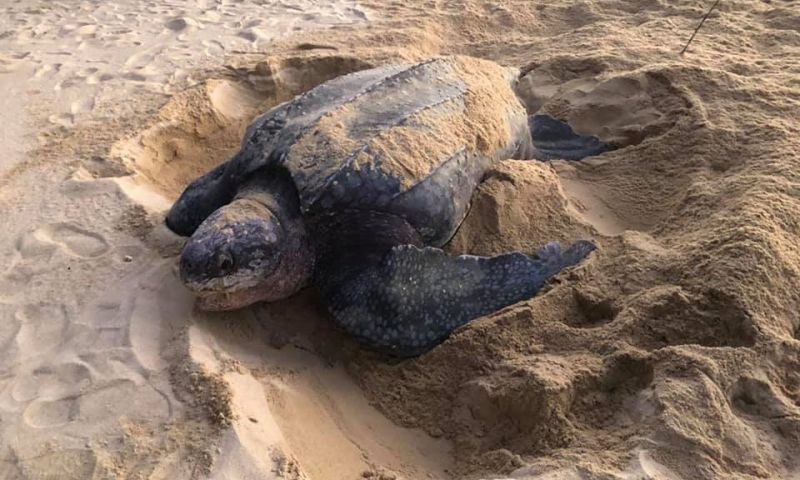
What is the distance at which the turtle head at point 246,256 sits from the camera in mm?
1915

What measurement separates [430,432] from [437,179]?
85 cm

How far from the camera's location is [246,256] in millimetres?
Answer: 1979

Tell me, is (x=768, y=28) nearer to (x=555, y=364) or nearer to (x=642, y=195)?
(x=642, y=195)

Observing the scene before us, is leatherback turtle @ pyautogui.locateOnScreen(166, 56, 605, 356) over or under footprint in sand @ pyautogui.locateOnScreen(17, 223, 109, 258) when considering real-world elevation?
over

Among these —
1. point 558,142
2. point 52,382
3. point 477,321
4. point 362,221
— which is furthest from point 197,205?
point 558,142

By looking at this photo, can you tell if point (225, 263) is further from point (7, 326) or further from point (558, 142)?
point (558, 142)

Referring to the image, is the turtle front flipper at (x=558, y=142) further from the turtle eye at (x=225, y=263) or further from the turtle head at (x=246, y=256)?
the turtle eye at (x=225, y=263)

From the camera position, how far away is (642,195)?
2.47 m

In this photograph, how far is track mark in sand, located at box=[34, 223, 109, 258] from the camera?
7.28 ft

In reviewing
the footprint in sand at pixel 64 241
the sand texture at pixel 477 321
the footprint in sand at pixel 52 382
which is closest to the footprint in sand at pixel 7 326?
the sand texture at pixel 477 321

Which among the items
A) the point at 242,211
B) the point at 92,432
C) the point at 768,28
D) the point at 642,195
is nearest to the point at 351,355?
the point at 242,211

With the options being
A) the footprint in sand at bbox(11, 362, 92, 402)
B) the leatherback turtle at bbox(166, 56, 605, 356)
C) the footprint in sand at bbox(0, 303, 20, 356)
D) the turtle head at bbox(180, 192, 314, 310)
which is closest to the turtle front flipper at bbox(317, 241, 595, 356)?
the leatherback turtle at bbox(166, 56, 605, 356)

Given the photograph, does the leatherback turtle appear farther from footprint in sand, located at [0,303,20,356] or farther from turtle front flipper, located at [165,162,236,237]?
footprint in sand, located at [0,303,20,356]

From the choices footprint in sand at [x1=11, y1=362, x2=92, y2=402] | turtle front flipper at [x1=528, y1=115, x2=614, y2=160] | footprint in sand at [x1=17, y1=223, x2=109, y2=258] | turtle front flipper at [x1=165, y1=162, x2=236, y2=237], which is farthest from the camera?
turtle front flipper at [x1=528, y1=115, x2=614, y2=160]
